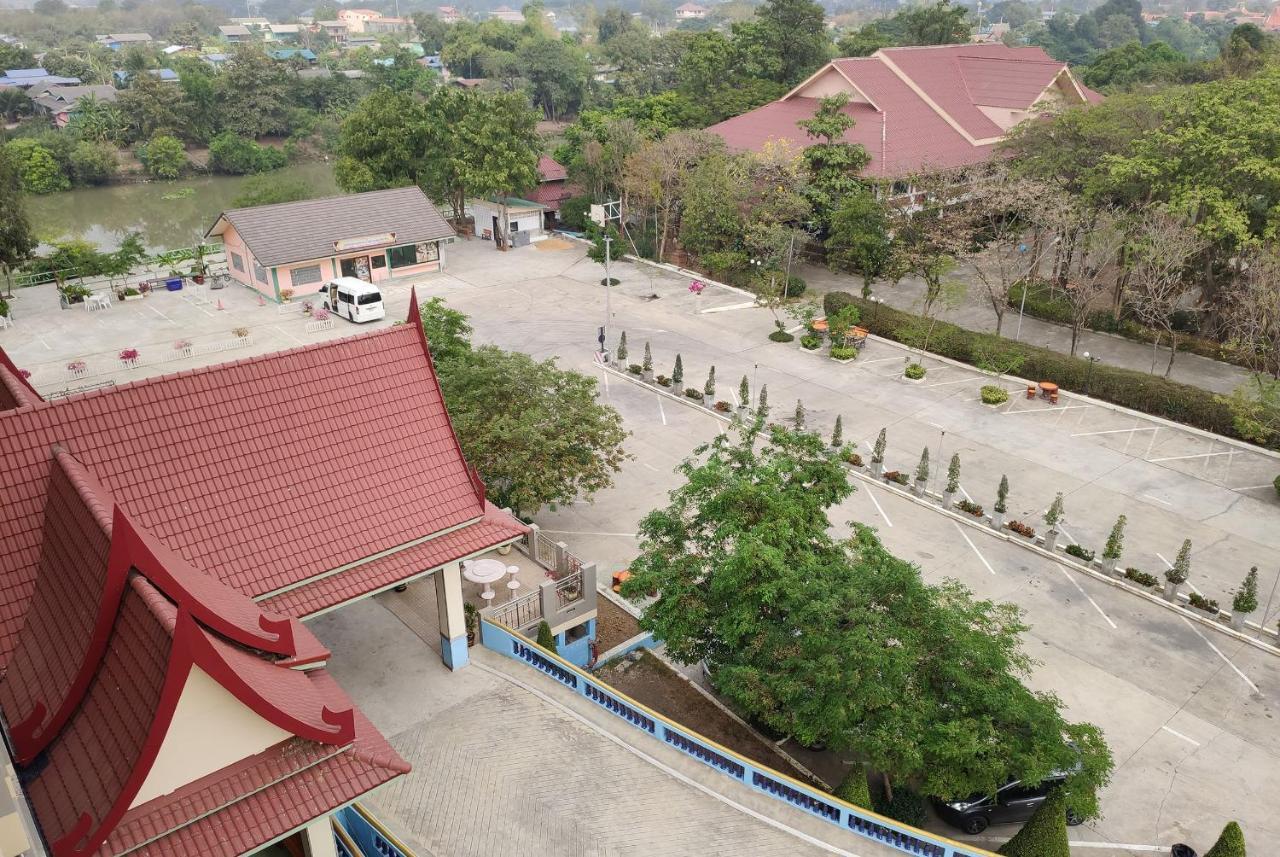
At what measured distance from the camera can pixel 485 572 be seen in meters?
20.9

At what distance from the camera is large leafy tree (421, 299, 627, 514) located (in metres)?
23.8

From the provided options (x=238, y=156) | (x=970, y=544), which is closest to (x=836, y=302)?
(x=970, y=544)

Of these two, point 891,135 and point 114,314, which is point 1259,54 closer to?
point 891,135

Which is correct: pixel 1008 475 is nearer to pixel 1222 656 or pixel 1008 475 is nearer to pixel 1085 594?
pixel 1085 594

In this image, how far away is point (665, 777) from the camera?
54.4 feet

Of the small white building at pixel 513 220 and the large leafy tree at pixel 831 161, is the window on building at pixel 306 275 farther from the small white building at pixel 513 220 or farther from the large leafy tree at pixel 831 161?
the large leafy tree at pixel 831 161

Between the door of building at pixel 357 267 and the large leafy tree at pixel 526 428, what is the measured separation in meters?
24.0

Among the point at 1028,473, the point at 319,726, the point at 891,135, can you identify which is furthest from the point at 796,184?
the point at 319,726

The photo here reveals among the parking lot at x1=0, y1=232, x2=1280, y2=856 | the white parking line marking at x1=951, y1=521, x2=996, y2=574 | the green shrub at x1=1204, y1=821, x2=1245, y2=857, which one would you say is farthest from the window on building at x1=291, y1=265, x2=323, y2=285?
the green shrub at x1=1204, y1=821, x2=1245, y2=857

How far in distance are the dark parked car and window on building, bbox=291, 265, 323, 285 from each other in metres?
38.8

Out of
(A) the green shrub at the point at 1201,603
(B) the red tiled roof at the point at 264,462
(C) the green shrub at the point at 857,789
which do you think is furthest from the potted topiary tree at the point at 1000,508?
(B) the red tiled roof at the point at 264,462

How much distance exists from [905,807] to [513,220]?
4506cm

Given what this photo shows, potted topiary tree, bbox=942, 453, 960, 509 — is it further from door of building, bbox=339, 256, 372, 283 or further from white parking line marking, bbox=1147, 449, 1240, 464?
door of building, bbox=339, 256, 372, 283

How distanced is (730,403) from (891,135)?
27.2 metres
